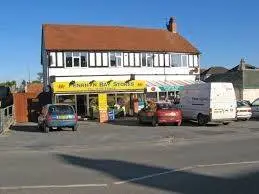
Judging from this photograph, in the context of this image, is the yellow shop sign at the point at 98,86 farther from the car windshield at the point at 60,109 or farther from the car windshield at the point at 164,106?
the car windshield at the point at 60,109

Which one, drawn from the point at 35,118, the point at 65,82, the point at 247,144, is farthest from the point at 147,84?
the point at 247,144

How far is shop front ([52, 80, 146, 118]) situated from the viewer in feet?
136

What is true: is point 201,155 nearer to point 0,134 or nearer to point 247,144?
point 247,144

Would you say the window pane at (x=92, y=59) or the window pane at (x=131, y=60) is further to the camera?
the window pane at (x=131, y=60)

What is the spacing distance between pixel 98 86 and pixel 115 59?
5.75 meters

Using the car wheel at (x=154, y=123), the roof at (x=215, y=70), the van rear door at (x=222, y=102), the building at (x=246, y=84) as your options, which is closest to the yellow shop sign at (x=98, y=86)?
the car wheel at (x=154, y=123)

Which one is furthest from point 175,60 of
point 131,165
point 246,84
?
point 131,165

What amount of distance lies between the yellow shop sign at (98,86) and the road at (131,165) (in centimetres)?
1649

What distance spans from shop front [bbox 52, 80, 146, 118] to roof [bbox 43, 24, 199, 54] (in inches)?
198

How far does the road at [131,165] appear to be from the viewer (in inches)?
417

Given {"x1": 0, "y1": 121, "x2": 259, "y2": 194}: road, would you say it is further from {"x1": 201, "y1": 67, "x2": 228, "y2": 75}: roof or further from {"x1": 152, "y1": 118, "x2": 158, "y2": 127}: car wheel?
{"x1": 201, "y1": 67, "x2": 228, "y2": 75}: roof

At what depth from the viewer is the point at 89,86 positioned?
42.2m

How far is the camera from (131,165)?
1416cm

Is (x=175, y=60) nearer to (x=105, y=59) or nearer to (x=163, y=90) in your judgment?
(x=163, y=90)
